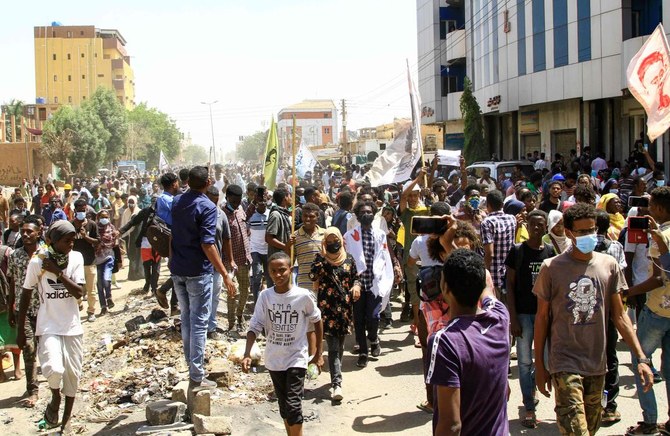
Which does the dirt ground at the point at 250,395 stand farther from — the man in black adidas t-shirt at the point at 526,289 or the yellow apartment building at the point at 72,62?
the yellow apartment building at the point at 72,62

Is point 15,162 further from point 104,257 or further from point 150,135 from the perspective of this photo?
point 104,257

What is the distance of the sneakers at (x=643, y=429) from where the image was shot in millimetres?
5672

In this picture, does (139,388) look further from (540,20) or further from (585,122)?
(540,20)

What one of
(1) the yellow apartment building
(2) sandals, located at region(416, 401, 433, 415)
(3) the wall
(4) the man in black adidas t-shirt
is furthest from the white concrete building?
(1) the yellow apartment building

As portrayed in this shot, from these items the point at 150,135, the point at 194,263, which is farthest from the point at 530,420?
the point at 150,135

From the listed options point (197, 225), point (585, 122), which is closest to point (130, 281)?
point (197, 225)

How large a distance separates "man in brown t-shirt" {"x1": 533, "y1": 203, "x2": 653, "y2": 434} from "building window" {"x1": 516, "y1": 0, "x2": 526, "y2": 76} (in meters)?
25.5

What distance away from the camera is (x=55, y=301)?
21.0ft

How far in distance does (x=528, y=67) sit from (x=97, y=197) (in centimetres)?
1765

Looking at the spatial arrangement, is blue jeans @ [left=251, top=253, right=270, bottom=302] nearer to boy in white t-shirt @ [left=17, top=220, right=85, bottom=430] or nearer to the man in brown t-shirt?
boy in white t-shirt @ [left=17, top=220, right=85, bottom=430]

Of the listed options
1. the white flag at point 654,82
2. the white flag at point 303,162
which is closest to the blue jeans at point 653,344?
the white flag at point 654,82

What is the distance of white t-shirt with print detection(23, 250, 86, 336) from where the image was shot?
6348 mm

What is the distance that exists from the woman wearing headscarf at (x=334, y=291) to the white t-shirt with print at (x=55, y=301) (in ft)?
7.51

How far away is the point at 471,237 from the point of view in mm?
5629
